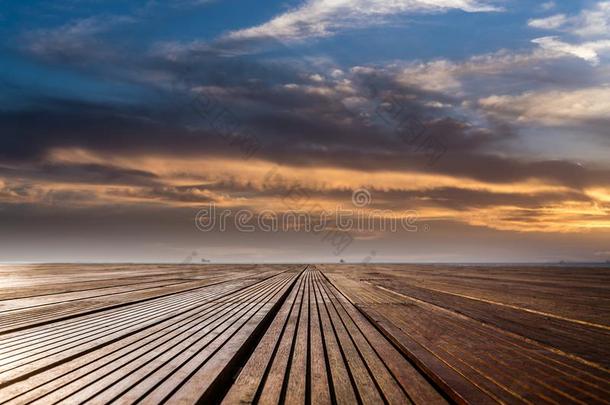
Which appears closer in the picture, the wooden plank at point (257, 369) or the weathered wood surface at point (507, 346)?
the wooden plank at point (257, 369)

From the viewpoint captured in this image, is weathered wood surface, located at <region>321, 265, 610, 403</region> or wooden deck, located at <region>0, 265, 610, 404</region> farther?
weathered wood surface, located at <region>321, 265, 610, 403</region>

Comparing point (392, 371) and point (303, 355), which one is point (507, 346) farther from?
point (303, 355)

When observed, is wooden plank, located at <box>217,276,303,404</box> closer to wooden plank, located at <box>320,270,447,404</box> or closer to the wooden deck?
the wooden deck

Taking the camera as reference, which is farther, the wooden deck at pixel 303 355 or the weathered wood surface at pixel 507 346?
the weathered wood surface at pixel 507 346

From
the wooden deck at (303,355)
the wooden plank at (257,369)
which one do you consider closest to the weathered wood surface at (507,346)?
the wooden deck at (303,355)

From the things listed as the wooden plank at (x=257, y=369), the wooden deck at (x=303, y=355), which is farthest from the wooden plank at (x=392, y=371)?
the wooden plank at (x=257, y=369)

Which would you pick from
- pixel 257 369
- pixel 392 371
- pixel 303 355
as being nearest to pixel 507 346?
pixel 392 371

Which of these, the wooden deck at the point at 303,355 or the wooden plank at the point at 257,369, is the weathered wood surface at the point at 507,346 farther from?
the wooden plank at the point at 257,369

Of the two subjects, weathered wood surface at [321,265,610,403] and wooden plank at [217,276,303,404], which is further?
weathered wood surface at [321,265,610,403]

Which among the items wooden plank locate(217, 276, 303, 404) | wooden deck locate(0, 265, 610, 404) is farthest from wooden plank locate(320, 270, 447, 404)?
wooden plank locate(217, 276, 303, 404)

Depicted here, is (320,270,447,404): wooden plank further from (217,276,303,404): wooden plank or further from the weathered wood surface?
(217,276,303,404): wooden plank

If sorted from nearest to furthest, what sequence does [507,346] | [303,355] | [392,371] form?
[392,371] < [303,355] < [507,346]

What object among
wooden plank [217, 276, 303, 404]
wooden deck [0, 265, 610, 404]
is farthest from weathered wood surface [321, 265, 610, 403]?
wooden plank [217, 276, 303, 404]

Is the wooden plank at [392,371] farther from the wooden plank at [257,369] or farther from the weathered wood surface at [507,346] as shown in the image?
the wooden plank at [257,369]
